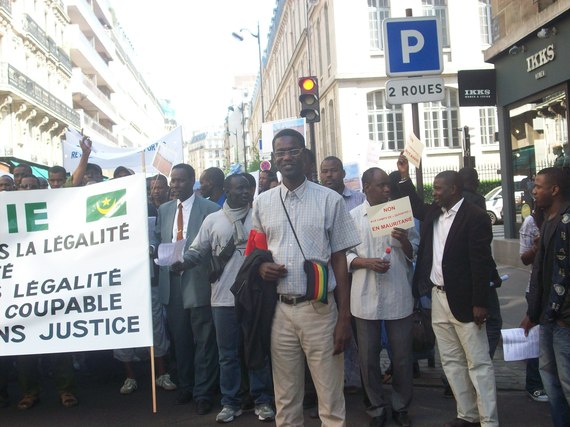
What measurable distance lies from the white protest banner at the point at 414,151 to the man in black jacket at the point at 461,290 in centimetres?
133

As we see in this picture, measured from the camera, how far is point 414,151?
632 cm

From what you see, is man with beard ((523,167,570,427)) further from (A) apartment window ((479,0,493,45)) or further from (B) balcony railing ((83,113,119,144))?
(B) balcony railing ((83,113,119,144))

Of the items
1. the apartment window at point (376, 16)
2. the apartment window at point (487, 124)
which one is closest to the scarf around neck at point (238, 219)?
the apartment window at point (376, 16)

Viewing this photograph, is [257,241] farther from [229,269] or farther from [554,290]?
[554,290]

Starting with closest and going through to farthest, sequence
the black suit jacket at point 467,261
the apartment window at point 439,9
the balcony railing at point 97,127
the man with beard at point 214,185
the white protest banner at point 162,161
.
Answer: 1. the black suit jacket at point 467,261
2. the man with beard at point 214,185
3. the white protest banner at point 162,161
4. the apartment window at point 439,9
5. the balcony railing at point 97,127

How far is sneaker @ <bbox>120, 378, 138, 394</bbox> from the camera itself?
634 cm

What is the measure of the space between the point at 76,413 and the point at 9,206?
185 centimetres

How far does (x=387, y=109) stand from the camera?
32.4m

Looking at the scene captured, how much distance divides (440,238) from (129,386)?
10.8 ft

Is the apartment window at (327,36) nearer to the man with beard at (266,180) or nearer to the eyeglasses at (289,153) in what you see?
the man with beard at (266,180)

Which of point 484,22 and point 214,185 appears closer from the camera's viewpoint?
point 214,185

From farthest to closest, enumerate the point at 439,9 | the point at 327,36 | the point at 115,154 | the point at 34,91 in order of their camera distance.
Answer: the point at 327,36, the point at 34,91, the point at 439,9, the point at 115,154

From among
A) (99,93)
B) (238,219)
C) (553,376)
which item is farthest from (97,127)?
(553,376)

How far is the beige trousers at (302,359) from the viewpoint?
3.97 meters
